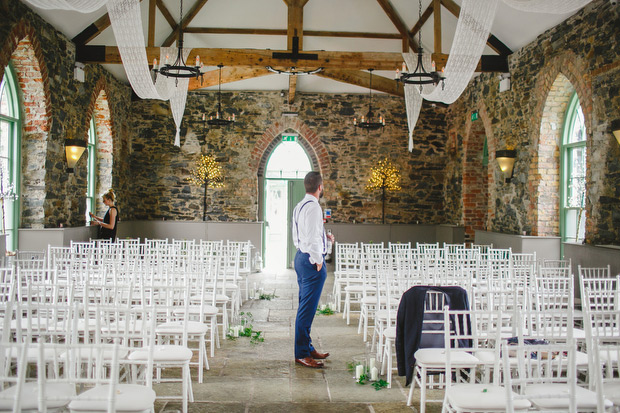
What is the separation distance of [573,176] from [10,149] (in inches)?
353

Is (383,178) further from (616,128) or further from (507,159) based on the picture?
(616,128)

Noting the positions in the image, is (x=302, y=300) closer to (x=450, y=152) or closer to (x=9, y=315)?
(x=9, y=315)

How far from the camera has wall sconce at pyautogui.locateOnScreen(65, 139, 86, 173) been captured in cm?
945

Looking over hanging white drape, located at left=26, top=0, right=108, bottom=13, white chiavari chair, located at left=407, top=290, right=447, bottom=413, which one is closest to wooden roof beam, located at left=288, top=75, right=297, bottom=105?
hanging white drape, located at left=26, top=0, right=108, bottom=13

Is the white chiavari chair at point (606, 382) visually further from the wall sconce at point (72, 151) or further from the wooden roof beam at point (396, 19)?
the wooden roof beam at point (396, 19)

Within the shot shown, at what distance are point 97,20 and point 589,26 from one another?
25.7 feet

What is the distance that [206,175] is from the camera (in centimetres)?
1329

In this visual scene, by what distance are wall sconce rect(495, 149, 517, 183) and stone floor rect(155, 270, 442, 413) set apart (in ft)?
16.5

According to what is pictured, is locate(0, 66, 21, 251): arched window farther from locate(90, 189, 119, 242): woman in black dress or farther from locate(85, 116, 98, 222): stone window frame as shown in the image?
locate(85, 116, 98, 222): stone window frame

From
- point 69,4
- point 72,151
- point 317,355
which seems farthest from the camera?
point 72,151

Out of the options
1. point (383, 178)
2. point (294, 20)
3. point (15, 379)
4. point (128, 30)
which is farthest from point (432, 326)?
point (383, 178)

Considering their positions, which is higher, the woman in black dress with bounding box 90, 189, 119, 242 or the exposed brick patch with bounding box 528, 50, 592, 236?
the exposed brick patch with bounding box 528, 50, 592, 236

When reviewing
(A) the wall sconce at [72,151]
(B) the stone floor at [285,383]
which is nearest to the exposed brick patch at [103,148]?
(A) the wall sconce at [72,151]

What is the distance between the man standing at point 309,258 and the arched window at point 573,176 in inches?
216
